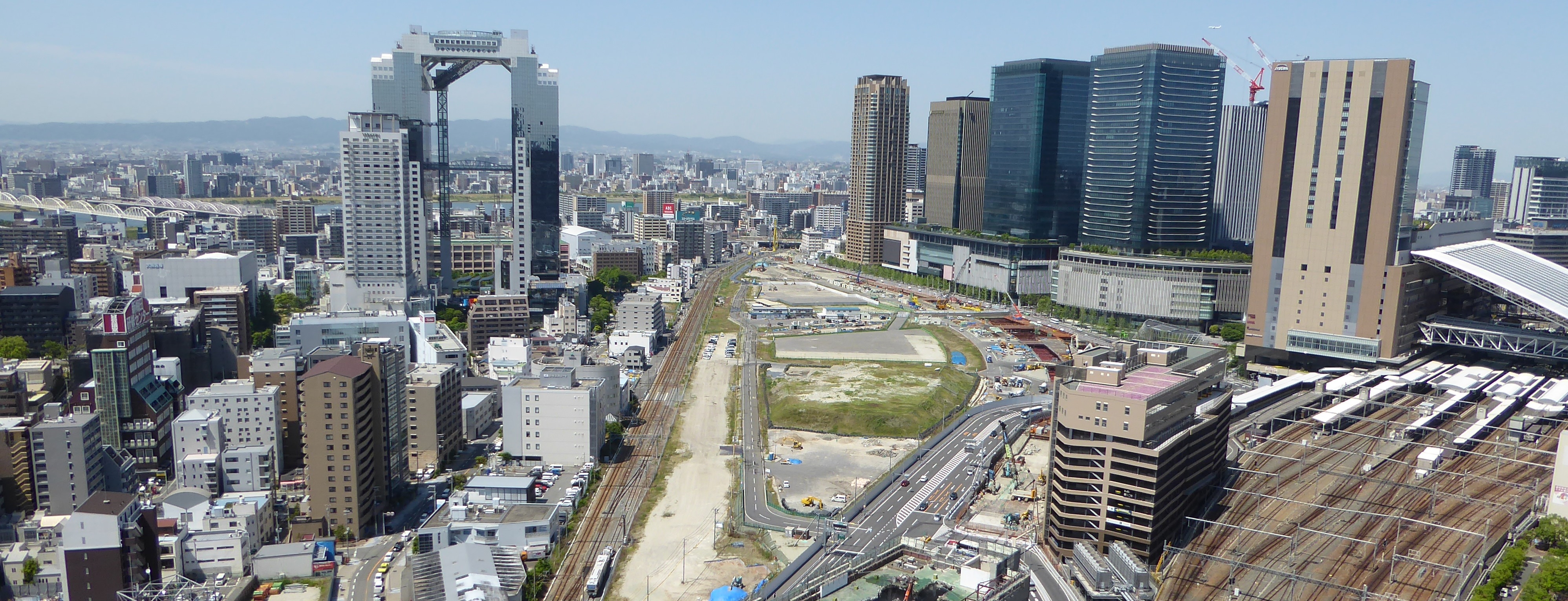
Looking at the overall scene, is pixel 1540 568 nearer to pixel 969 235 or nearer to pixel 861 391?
pixel 861 391

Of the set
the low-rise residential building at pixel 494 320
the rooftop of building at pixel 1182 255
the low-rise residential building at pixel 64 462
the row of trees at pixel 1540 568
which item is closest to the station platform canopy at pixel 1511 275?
the rooftop of building at pixel 1182 255

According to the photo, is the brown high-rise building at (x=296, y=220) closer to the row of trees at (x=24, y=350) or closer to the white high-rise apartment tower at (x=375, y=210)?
the white high-rise apartment tower at (x=375, y=210)

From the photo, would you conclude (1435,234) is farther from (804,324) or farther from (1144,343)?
(804,324)

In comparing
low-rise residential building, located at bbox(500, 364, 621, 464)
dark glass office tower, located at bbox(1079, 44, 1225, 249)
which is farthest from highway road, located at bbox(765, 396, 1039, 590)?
dark glass office tower, located at bbox(1079, 44, 1225, 249)

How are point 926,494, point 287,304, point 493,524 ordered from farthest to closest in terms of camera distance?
point 287,304, point 926,494, point 493,524

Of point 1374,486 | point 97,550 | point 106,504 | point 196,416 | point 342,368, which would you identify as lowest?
point 97,550

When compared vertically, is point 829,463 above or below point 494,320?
below

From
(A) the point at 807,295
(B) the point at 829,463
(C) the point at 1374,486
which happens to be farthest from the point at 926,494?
(A) the point at 807,295
